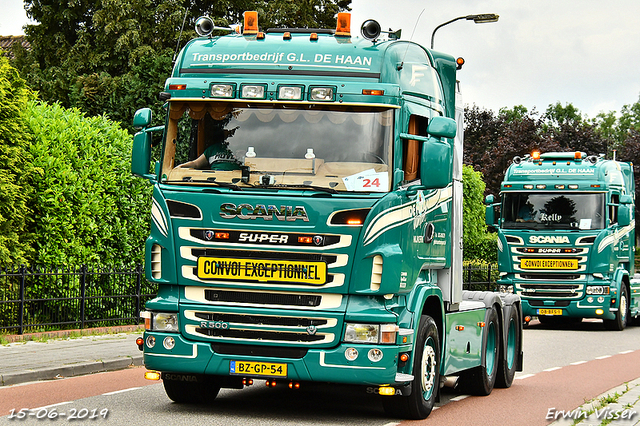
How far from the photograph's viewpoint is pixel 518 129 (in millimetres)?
57875

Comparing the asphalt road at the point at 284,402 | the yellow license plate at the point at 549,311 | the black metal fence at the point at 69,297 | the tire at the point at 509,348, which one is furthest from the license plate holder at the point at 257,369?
the yellow license plate at the point at 549,311

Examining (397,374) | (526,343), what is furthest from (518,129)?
(397,374)

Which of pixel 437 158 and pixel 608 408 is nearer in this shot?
pixel 437 158

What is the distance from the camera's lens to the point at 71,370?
1265 centimetres

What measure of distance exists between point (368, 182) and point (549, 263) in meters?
15.6

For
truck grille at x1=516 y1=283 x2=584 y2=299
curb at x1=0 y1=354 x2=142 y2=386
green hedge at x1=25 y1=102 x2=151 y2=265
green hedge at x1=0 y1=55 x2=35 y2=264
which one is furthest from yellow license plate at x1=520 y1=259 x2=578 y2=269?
curb at x1=0 y1=354 x2=142 y2=386

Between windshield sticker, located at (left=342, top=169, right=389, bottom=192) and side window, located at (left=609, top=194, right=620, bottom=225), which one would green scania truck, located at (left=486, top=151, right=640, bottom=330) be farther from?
windshield sticker, located at (left=342, top=169, right=389, bottom=192)

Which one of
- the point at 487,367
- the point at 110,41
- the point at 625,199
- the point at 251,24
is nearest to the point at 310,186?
the point at 251,24

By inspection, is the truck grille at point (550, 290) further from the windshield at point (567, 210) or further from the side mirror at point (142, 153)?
the side mirror at point (142, 153)

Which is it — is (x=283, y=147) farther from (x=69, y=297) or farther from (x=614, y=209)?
(x=614, y=209)

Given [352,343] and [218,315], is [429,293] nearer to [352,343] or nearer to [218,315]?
[352,343]

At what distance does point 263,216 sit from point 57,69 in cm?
2941

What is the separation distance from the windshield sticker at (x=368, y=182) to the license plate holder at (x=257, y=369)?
1733mm

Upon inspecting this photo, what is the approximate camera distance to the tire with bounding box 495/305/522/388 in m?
12.9
